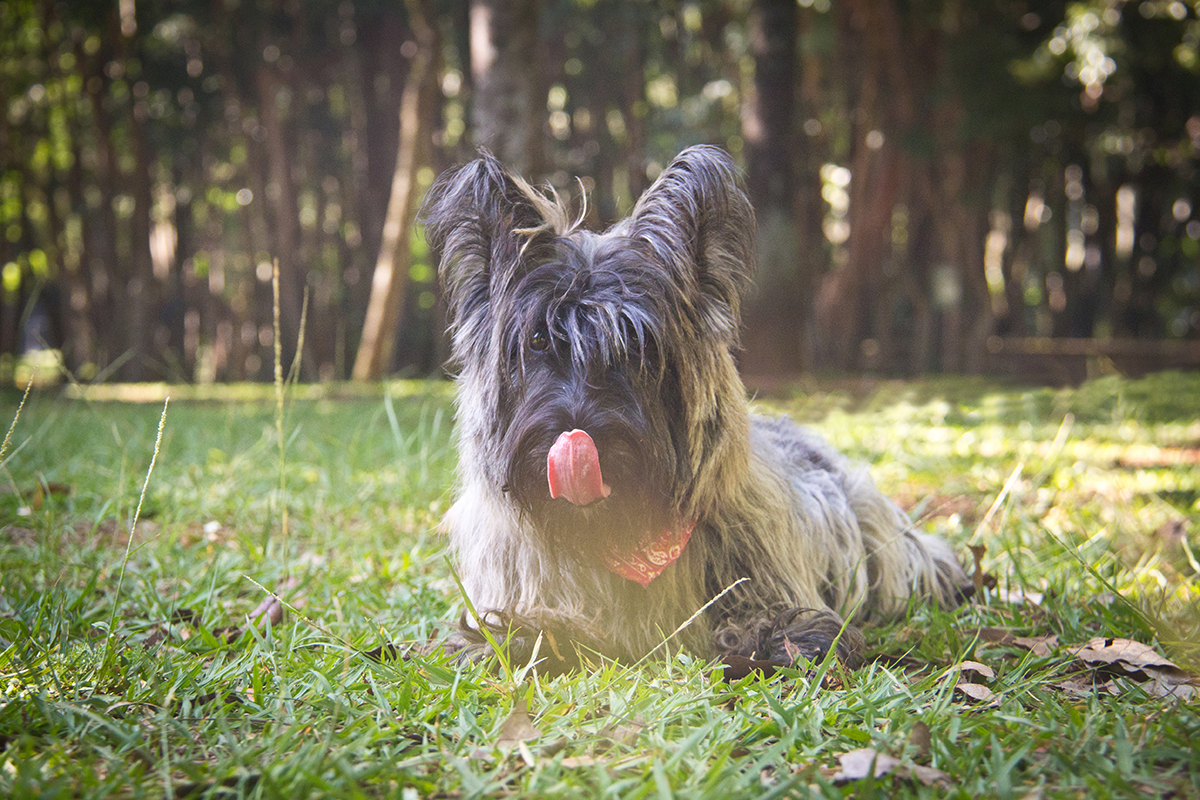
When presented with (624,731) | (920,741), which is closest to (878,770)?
(920,741)

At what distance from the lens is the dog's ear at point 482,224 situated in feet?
7.83

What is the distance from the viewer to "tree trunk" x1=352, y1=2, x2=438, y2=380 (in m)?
11.4

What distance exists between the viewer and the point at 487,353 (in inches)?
94.7

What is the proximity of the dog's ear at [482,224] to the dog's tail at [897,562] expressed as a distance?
5.16ft

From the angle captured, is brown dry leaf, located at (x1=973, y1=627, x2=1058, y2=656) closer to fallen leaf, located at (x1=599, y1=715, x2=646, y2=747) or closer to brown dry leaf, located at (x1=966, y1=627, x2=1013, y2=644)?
brown dry leaf, located at (x1=966, y1=627, x2=1013, y2=644)

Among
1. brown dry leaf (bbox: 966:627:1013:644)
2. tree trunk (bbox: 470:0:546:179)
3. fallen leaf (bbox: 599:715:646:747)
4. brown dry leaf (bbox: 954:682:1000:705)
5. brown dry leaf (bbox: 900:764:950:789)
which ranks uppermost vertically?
tree trunk (bbox: 470:0:546:179)

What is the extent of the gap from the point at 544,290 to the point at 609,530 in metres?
0.69

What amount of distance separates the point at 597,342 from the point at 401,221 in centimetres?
996

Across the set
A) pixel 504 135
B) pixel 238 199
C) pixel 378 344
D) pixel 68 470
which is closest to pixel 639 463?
pixel 68 470

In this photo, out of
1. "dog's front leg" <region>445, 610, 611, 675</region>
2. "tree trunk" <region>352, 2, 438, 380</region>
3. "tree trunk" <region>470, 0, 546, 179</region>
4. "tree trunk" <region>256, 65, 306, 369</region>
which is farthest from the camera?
"tree trunk" <region>256, 65, 306, 369</region>

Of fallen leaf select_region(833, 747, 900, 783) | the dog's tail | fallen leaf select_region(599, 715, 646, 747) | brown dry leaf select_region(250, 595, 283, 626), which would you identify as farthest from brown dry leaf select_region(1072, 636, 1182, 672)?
brown dry leaf select_region(250, 595, 283, 626)

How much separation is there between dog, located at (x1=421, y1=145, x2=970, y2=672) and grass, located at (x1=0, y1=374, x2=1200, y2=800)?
190mm

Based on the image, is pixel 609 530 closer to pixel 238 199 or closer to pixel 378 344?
pixel 378 344

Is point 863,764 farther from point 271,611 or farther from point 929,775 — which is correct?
point 271,611
